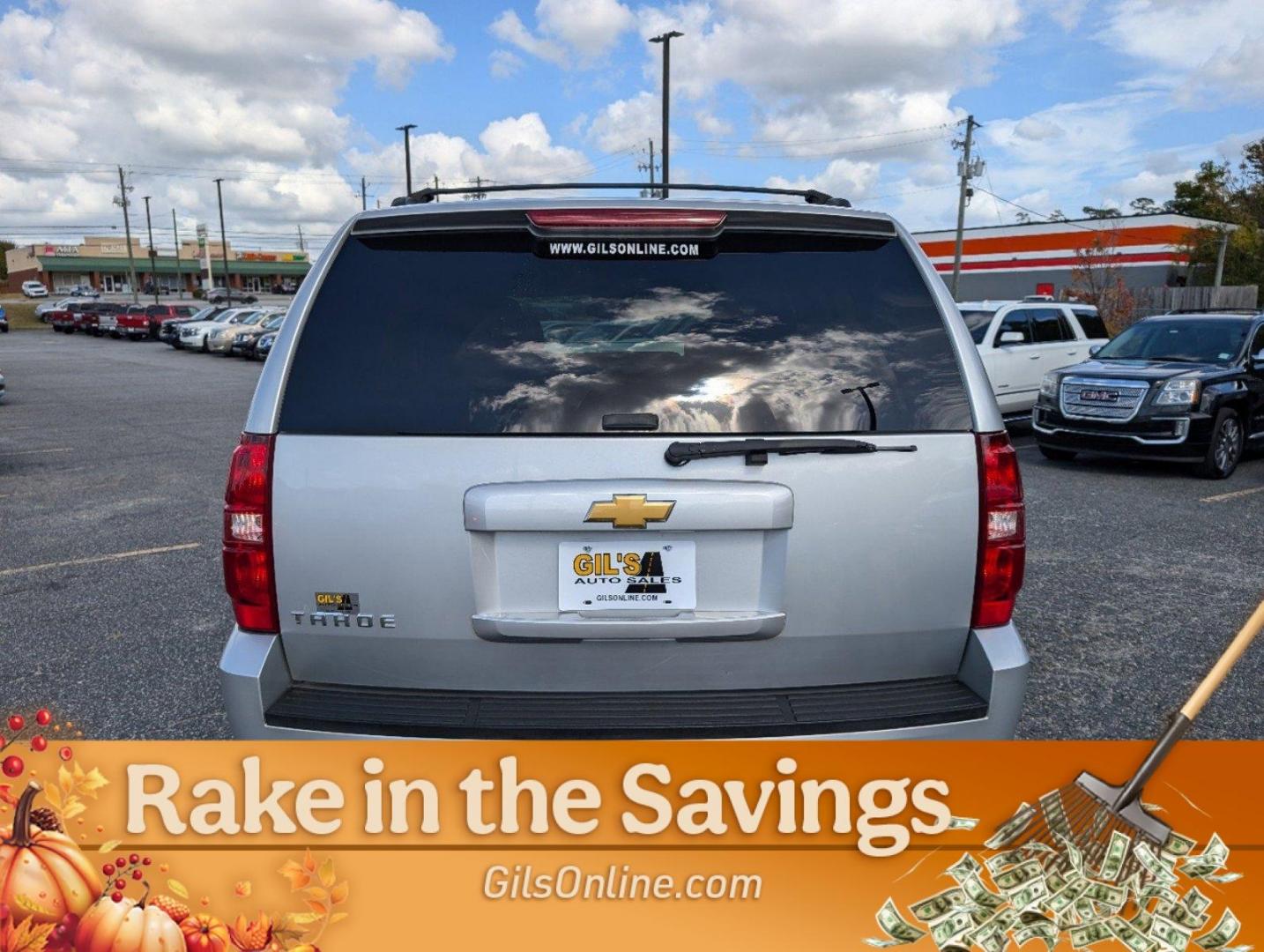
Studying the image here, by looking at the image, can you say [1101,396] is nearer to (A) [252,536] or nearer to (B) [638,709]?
(B) [638,709]

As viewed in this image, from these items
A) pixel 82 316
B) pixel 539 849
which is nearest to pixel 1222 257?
pixel 539 849

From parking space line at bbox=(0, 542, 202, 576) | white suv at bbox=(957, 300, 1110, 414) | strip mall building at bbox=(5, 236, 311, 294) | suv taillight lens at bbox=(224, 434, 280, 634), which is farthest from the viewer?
strip mall building at bbox=(5, 236, 311, 294)

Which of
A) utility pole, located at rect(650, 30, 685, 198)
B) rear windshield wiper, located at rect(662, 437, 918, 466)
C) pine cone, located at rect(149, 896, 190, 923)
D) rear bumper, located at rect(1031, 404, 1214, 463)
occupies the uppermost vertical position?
utility pole, located at rect(650, 30, 685, 198)

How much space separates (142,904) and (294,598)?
28.6 inches

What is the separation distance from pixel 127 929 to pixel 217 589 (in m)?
4.12

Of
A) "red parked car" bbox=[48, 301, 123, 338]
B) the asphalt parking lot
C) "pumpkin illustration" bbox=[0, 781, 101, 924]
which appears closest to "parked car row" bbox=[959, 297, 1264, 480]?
the asphalt parking lot

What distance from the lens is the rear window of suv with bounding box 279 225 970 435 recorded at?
2330 mm

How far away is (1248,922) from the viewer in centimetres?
221

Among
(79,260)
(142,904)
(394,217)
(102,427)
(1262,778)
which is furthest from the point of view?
(79,260)

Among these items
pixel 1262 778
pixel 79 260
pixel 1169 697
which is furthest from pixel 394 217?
pixel 79 260

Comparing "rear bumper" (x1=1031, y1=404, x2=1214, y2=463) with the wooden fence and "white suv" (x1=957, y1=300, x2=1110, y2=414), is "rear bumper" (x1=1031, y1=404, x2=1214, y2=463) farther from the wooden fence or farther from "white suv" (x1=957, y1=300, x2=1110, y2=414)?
the wooden fence

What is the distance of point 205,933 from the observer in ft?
7.06

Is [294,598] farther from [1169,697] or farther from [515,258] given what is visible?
[1169,697]

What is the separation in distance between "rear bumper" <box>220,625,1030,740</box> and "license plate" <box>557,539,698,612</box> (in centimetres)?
24
